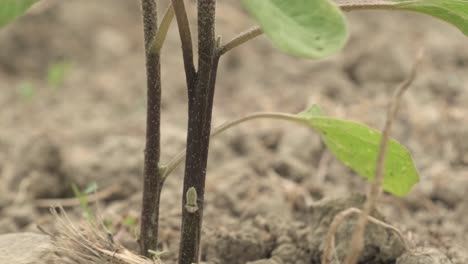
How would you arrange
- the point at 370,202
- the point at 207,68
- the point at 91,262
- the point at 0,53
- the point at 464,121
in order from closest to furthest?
the point at 370,202
the point at 207,68
the point at 91,262
the point at 464,121
the point at 0,53

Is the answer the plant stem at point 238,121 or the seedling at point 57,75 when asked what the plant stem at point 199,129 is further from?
the seedling at point 57,75

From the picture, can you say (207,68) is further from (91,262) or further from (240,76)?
(240,76)

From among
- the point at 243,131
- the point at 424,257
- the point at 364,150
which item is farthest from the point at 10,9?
the point at 243,131

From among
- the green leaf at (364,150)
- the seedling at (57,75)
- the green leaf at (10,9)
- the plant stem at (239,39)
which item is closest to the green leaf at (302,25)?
the plant stem at (239,39)

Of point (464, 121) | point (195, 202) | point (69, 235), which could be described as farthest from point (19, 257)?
point (464, 121)

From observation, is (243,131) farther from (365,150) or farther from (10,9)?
(10,9)

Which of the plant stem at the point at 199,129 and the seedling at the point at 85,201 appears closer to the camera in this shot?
the plant stem at the point at 199,129

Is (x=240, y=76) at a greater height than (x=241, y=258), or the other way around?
(x=240, y=76)
